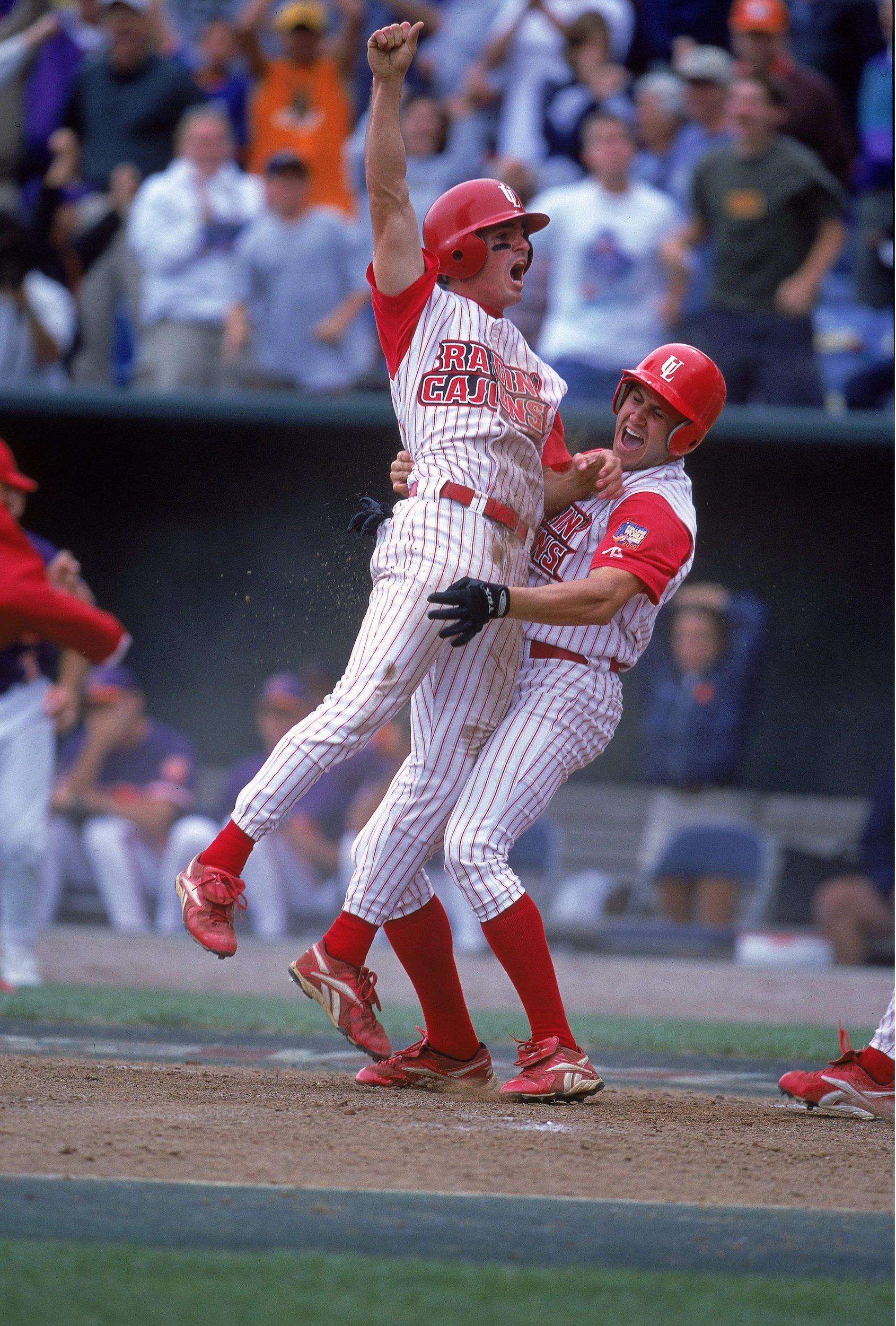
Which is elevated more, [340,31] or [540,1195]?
[340,31]

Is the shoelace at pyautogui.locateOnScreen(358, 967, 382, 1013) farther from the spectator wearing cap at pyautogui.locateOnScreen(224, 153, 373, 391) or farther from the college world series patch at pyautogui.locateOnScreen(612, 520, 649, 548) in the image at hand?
the spectator wearing cap at pyautogui.locateOnScreen(224, 153, 373, 391)

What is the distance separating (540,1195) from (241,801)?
111 centimetres

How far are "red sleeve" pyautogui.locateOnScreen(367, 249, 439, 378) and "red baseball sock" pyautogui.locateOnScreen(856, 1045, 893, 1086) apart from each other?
1.79m

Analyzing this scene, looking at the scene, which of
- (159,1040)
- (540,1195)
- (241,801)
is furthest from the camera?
(159,1040)

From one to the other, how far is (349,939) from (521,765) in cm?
52

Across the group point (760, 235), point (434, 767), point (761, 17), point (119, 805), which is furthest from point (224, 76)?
point (434, 767)

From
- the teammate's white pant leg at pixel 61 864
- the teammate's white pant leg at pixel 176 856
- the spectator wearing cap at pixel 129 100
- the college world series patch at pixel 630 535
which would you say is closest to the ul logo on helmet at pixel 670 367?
the college world series patch at pixel 630 535

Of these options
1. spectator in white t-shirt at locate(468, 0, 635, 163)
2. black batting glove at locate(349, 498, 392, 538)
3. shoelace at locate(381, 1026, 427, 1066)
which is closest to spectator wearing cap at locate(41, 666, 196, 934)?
spectator in white t-shirt at locate(468, 0, 635, 163)

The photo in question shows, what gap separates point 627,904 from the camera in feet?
26.2

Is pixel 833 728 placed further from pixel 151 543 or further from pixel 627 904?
pixel 151 543

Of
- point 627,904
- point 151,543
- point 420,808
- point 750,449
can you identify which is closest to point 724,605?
point 750,449

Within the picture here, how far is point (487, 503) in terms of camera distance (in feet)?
11.2

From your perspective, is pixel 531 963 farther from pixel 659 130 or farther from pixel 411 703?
pixel 659 130

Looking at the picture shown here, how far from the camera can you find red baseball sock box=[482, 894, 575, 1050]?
3367 mm
